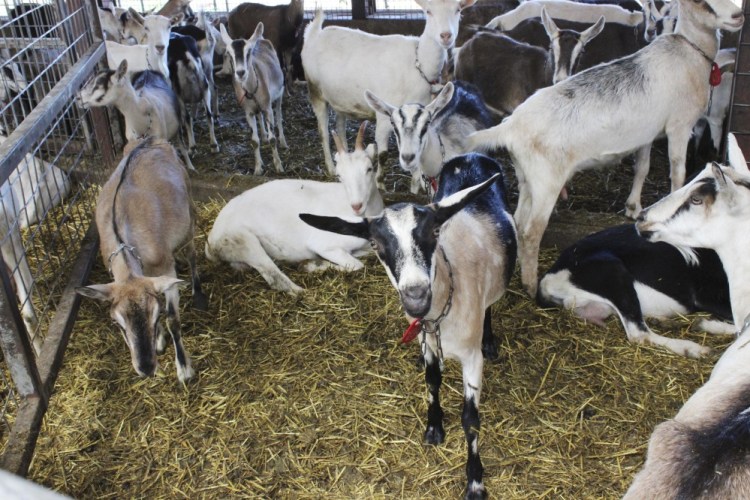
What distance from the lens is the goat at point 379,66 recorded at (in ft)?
21.3

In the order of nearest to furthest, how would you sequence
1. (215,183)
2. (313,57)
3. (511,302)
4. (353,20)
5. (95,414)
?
(95,414) < (511,302) < (215,183) < (313,57) < (353,20)

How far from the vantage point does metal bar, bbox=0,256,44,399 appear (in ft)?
11.1

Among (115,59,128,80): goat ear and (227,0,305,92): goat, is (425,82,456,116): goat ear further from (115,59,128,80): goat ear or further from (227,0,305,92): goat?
(227,0,305,92): goat

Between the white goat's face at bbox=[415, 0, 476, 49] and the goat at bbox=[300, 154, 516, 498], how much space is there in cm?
265

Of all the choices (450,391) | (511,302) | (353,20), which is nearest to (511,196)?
(511,302)

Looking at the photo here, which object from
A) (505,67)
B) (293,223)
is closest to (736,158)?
Result: (293,223)

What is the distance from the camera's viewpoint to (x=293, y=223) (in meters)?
5.49

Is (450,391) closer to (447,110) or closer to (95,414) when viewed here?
(95,414)

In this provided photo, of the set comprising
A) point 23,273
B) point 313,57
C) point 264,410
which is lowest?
point 264,410

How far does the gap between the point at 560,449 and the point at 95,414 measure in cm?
271

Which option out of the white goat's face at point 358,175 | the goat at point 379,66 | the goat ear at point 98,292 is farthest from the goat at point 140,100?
the goat ear at point 98,292

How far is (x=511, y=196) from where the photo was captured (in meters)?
6.42

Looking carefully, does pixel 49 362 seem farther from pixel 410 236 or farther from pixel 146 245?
pixel 410 236

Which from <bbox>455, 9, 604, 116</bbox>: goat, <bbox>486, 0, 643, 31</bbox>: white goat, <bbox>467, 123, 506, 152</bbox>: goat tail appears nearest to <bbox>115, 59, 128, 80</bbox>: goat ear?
<bbox>467, 123, 506, 152</bbox>: goat tail
